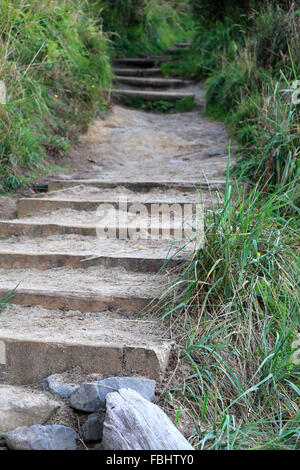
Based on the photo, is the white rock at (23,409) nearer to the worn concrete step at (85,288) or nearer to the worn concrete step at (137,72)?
the worn concrete step at (85,288)

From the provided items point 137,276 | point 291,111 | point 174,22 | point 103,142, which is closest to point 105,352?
point 137,276

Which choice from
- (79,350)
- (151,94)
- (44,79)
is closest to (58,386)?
(79,350)

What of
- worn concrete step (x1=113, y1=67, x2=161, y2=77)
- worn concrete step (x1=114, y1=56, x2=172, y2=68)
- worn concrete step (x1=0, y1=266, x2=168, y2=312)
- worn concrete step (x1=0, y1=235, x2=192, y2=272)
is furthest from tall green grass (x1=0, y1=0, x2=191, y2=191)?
worn concrete step (x1=114, y1=56, x2=172, y2=68)

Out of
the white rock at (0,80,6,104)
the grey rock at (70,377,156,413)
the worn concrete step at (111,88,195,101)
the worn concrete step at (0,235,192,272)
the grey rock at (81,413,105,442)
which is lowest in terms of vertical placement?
the grey rock at (81,413,105,442)

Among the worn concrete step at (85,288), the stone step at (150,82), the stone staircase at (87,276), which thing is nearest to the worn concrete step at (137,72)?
the stone step at (150,82)

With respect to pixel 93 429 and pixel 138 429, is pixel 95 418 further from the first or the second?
pixel 138 429

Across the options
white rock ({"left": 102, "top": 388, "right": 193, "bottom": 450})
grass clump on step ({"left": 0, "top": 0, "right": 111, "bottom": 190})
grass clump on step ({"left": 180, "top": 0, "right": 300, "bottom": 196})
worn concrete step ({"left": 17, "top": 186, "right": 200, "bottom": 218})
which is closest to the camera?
white rock ({"left": 102, "top": 388, "right": 193, "bottom": 450})

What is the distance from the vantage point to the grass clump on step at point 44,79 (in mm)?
4324

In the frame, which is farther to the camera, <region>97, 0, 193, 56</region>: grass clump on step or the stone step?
<region>97, 0, 193, 56</region>: grass clump on step

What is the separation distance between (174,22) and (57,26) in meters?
5.53

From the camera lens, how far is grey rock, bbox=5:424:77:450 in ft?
6.12

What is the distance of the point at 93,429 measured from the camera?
1980 millimetres

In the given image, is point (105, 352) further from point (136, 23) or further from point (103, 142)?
point (136, 23)

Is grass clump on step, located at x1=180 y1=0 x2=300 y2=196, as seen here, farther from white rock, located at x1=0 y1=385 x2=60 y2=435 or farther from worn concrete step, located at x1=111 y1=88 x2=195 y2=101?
white rock, located at x1=0 y1=385 x2=60 y2=435
